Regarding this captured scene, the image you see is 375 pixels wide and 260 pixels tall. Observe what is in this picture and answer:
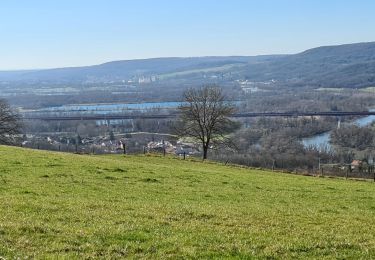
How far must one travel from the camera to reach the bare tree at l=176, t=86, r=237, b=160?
63.7 m

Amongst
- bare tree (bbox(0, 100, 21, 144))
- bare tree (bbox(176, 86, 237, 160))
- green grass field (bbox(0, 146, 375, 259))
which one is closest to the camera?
green grass field (bbox(0, 146, 375, 259))

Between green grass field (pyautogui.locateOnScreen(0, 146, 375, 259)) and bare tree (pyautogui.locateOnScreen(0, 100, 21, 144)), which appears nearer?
green grass field (pyautogui.locateOnScreen(0, 146, 375, 259))

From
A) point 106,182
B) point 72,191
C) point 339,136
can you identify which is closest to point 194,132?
point 106,182

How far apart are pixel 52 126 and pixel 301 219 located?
13945cm

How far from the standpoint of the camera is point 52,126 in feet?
488

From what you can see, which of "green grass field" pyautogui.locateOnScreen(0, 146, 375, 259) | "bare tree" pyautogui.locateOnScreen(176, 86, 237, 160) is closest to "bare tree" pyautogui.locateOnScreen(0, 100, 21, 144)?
"bare tree" pyautogui.locateOnScreen(176, 86, 237, 160)

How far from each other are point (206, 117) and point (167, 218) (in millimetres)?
49584

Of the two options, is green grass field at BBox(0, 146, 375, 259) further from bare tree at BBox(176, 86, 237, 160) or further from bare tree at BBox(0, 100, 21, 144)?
bare tree at BBox(0, 100, 21, 144)

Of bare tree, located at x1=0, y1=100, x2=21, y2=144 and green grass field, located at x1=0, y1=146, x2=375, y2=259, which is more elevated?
green grass field, located at x1=0, y1=146, x2=375, y2=259

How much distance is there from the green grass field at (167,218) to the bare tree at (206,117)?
36.5 meters

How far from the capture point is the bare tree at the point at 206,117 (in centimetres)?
6369

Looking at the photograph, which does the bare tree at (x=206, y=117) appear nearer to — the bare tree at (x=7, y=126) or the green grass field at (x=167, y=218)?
the bare tree at (x=7, y=126)

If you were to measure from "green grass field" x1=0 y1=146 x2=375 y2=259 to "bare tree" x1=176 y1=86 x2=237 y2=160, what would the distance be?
36470 mm

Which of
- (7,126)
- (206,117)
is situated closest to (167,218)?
(206,117)
